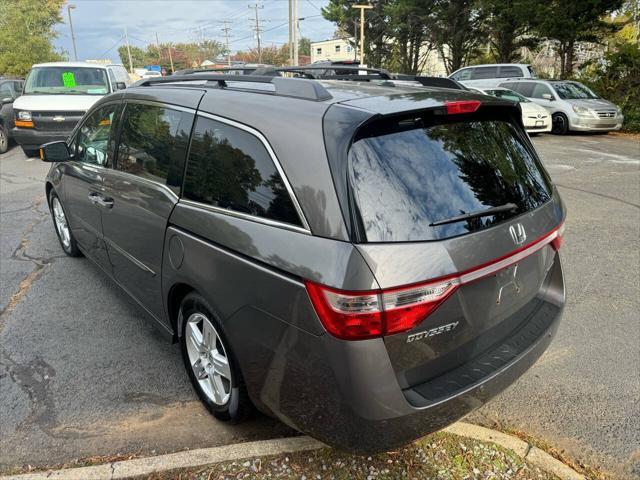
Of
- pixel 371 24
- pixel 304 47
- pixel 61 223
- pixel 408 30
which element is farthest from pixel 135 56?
pixel 61 223

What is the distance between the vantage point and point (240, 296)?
2186mm

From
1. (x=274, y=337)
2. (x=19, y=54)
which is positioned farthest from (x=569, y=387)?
(x=19, y=54)

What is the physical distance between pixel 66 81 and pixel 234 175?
11164 mm

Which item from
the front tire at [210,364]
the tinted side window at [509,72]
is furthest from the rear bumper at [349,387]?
the tinted side window at [509,72]

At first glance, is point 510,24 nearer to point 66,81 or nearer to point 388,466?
point 66,81

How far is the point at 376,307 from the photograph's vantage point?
1.81 m

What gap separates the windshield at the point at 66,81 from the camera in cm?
1134

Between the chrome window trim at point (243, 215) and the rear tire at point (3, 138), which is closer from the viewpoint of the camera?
the chrome window trim at point (243, 215)

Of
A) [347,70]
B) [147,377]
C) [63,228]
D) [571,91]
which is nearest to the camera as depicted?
[147,377]

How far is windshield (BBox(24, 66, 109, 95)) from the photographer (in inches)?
447

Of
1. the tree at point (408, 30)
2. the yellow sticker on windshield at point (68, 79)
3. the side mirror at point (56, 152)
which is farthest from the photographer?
the tree at point (408, 30)

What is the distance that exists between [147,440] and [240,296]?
3.52ft

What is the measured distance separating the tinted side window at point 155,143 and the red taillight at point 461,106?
4.55ft

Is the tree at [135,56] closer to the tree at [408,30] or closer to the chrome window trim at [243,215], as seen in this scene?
the tree at [408,30]
